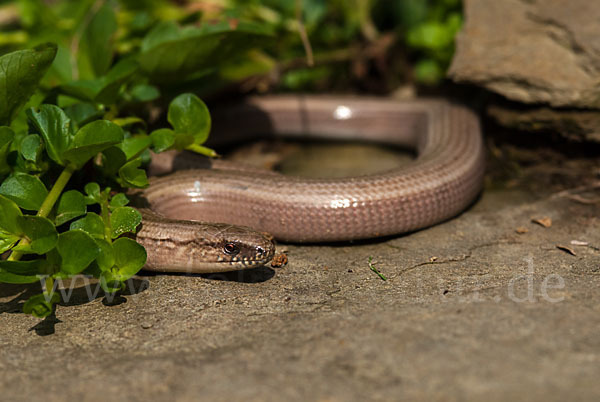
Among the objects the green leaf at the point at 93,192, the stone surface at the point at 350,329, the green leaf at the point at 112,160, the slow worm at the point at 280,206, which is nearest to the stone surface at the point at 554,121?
the slow worm at the point at 280,206

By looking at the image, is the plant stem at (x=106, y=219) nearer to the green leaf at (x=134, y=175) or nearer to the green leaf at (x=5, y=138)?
the green leaf at (x=134, y=175)

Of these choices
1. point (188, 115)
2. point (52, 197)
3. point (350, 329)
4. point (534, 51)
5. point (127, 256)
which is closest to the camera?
point (350, 329)

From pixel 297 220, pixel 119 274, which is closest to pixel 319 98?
pixel 297 220

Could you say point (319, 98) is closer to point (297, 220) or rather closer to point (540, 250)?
point (297, 220)

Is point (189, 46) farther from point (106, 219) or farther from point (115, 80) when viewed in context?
point (106, 219)

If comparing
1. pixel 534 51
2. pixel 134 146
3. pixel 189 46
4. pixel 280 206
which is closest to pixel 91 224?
pixel 134 146
